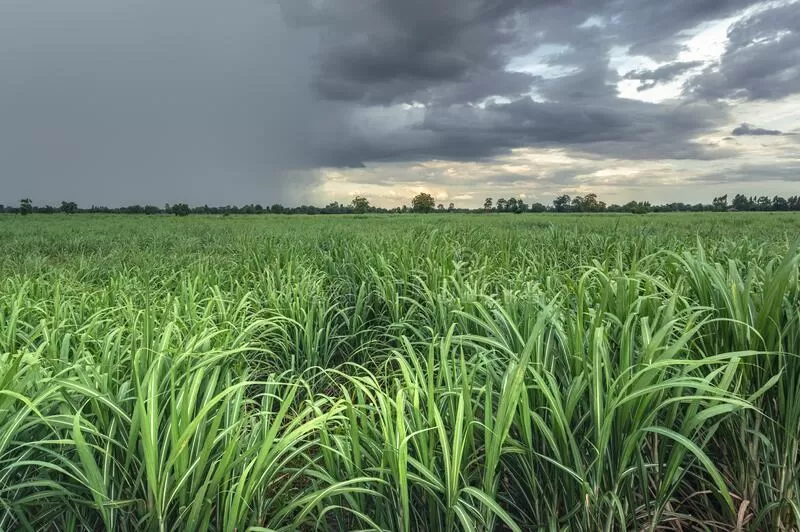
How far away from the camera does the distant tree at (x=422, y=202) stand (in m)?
91.2

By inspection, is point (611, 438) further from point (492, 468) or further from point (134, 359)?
point (134, 359)

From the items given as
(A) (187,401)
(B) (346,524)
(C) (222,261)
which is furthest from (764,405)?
(C) (222,261)

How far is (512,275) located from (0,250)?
1291 centimetres

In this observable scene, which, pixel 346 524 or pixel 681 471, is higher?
pixel 681 471

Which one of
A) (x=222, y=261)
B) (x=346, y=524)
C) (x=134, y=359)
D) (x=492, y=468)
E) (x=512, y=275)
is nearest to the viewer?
(x=492, y=468)

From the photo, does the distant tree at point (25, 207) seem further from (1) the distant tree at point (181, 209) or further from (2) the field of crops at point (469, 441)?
(2) the field of crops at point (469, 441)

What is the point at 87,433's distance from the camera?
1873 mm

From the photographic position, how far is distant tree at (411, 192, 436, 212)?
299 ft

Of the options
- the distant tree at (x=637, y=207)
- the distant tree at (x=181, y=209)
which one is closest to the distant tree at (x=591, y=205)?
the distant tree at (x=637, y=207)

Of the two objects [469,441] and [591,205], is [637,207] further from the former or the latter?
[469,441]

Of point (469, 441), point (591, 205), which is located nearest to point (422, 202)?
point (591, 205)

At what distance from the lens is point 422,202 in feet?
308

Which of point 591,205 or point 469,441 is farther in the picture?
point 591,205

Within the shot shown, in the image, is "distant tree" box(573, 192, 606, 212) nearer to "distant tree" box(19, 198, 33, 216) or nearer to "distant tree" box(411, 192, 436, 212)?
"distant tree" box(411, 192, 436, 212)
